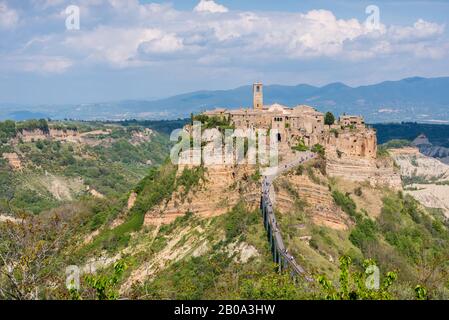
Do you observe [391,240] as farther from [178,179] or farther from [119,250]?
[119,250]

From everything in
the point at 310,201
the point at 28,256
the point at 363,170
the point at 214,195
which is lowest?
the point at 310,201

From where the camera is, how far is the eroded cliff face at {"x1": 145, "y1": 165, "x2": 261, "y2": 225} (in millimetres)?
47000

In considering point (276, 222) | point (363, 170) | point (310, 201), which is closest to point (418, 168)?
point (363, 170)

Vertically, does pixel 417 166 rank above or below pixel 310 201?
below

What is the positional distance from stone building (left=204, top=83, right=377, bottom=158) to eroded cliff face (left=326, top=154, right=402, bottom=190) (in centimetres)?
78

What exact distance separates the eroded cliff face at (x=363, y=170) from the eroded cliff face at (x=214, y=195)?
879cm

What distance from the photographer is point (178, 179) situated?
50.7 m

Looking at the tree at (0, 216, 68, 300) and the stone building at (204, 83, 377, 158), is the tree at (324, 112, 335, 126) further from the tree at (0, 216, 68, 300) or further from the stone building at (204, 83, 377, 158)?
the tree at (0, 216, 68, 300)

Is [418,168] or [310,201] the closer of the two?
[310,201]

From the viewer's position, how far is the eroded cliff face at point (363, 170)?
54.4m

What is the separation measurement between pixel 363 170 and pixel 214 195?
43.4 ft

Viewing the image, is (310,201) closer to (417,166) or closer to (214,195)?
(214,195)

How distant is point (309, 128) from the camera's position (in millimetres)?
59969
